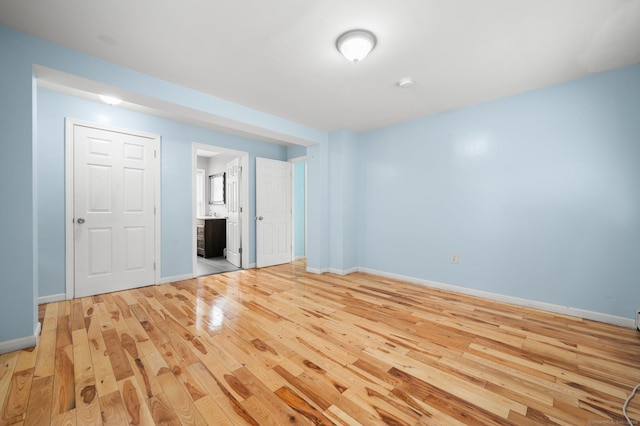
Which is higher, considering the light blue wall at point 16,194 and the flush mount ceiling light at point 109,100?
the flush mount ceiling light at point 109,100

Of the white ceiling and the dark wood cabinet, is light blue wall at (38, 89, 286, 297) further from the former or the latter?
the dark wood cabinet

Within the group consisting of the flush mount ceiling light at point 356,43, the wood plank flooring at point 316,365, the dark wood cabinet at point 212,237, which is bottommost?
the wood plank flooring at point 316,365

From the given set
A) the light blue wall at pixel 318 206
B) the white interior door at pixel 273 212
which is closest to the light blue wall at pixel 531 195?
the light blue wall at pixel 318 206

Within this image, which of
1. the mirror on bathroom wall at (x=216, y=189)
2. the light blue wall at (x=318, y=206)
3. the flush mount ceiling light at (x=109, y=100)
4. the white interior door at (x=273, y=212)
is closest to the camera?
the flush mount ceiling light at (x=109, y=100)

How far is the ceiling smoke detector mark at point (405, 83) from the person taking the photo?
272cm

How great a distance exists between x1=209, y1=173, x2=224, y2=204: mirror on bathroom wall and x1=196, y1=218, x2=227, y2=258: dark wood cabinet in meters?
0.73

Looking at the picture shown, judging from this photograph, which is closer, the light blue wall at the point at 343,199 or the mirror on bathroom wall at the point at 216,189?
the light blue wall at the point at 343,199

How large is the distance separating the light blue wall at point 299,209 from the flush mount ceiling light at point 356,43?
375 centimetres

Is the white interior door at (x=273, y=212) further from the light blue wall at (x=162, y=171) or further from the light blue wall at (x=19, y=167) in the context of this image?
the light blue wall at (x=19, y=167)

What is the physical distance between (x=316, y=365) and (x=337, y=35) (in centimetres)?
251

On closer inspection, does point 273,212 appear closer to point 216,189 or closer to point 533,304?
point 216,189

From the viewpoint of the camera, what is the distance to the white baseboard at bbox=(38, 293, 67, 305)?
→ 3000 millimetres

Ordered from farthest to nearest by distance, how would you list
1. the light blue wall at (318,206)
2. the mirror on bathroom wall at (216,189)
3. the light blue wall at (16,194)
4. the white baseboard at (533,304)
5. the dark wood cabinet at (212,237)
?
the mirror on bathroom wall at (216,189)
the dark wood cabinet at (212,237)
the light blue wall at (318,206)
the white baseboard at (533,304)
the light blue wall at (16,194)

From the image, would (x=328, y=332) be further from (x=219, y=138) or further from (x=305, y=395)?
(x=219, y=138)
